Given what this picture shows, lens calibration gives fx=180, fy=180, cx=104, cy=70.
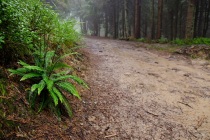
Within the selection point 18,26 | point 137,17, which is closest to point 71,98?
point 18,26

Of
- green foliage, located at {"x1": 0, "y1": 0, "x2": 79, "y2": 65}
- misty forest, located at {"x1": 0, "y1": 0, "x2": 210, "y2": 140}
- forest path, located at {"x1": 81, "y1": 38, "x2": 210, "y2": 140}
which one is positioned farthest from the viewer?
forest path, located at {"x1": 81, "y1": 38, "x2": 210, "y2": 140}

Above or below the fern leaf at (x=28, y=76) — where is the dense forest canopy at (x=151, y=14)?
above

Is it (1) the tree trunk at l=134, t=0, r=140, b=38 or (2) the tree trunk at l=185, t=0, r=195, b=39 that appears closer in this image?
(2) the tree trunk at l=185, t=0, r=195, b=39

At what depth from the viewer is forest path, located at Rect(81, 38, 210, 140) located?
3137mm

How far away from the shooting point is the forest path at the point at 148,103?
10.3 ft

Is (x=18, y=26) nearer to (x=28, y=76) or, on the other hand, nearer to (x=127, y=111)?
(x=28, y=76)

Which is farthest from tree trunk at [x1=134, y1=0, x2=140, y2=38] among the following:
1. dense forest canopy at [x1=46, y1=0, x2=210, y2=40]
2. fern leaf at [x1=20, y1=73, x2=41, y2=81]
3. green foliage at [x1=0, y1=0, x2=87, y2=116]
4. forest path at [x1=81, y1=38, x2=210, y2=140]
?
fern leaf at [x1=20, y1=73, x2=41, y2=81]

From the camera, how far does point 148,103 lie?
4.07 meters

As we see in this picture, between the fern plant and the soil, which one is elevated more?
the fern plant

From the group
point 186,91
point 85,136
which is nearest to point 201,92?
point 186,91

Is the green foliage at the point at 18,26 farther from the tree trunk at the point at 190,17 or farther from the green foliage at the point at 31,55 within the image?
the tree trunk at the point at 190,17

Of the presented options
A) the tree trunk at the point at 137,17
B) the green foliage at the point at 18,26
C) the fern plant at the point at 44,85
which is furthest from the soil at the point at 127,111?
the tree trunk at the point at 137,17

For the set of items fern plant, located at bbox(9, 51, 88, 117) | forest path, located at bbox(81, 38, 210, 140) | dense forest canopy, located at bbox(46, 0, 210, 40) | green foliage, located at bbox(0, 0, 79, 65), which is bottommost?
forest path, located at bbox(81, 38, 210, 140)

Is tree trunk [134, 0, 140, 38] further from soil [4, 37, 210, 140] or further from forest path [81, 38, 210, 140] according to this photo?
soil [4, 37, 210, 140]
